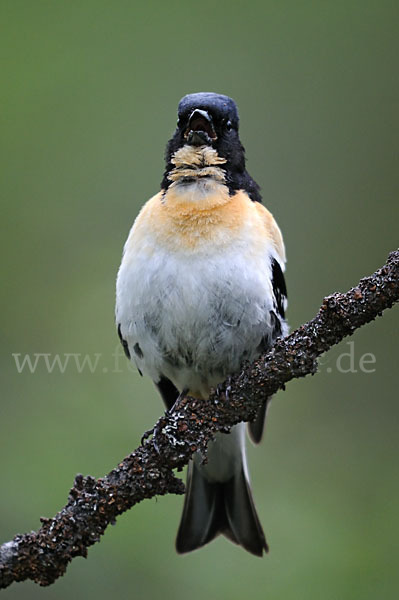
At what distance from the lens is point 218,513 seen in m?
5.30

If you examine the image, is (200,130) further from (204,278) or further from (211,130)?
(204,278)

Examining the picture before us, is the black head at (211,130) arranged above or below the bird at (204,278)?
above

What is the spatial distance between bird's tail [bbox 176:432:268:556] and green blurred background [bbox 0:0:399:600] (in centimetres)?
27

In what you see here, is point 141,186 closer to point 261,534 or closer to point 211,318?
point 211,318

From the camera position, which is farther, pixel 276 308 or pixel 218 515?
pixel 218 515

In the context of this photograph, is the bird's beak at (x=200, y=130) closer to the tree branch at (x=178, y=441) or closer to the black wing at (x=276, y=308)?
the black wing at (x=276, y=308)

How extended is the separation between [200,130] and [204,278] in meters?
0.99

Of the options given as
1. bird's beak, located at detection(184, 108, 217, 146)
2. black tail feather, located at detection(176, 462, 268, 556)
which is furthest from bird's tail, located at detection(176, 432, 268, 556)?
bird's beak, located at detection(184, 108, 217, 146)

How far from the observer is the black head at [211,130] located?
491 cm

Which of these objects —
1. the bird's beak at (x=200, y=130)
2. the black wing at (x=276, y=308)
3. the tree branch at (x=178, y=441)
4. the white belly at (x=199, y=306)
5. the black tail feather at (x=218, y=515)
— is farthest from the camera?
the black tail feather at (x=218, y=515)

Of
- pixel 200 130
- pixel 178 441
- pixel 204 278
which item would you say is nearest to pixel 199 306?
pixel 204 278

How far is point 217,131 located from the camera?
16.5ft

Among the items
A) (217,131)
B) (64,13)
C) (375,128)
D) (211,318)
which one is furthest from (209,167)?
(64,13)

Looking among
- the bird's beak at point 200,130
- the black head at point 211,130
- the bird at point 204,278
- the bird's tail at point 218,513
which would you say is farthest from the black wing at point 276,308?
the bird's beak at point 200,130
